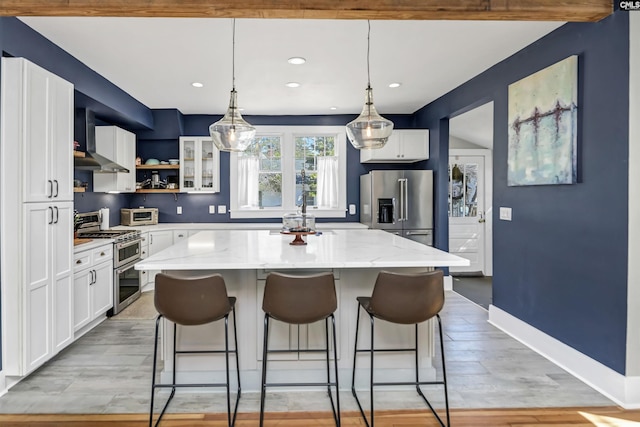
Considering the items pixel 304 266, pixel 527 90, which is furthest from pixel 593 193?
pixel 304 266

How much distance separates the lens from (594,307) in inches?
102

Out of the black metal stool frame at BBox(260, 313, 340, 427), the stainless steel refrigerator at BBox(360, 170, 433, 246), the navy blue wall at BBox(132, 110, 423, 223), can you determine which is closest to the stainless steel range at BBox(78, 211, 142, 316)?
the navy blue wall at BBox(132, 110, 423, 223)

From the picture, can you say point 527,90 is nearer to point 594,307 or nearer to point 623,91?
point 623,91

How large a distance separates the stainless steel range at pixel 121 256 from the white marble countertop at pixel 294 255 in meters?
1.48

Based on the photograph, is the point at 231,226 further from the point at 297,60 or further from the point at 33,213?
the point at 33,213

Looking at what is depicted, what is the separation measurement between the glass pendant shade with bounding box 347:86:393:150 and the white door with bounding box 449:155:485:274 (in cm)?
368

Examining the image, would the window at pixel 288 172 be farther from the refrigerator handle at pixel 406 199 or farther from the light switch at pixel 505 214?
the light switch at pixel 505 214

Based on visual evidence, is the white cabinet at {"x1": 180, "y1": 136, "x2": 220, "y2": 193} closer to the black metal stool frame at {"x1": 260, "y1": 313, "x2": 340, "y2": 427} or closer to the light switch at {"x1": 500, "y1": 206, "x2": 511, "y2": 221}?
the black metal stool frame at {"x1": 260, "y1": 313, "x2": 340, "y2": 427}

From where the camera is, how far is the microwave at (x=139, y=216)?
5371 millimetres

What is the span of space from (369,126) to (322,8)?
3.13ft

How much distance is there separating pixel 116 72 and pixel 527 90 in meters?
3.79

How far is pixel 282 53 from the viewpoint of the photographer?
133 inches

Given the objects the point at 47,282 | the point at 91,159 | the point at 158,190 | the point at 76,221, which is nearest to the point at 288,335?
the point at 47,282

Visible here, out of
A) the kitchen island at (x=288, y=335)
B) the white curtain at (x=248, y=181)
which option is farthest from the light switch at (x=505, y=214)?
the white curtain at (x=248, y=181)
